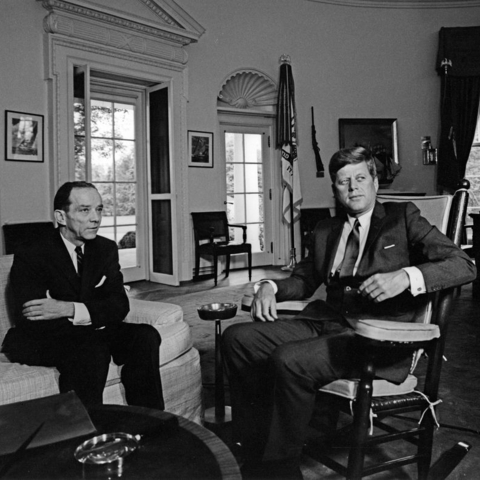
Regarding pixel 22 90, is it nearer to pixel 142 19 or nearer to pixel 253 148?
pixel 142 19

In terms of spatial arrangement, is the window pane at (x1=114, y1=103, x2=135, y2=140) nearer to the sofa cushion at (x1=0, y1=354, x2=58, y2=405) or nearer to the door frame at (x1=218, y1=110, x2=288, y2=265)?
the door frame at (x1=218, y1=110, x2=288, y2=265)

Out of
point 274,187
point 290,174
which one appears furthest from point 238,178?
point 290,174

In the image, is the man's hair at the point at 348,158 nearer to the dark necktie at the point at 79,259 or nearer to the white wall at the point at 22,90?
the dark necktie at the point at 79,259

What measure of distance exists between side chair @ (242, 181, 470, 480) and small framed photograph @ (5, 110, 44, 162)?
13.9 feet

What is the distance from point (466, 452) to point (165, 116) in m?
5.22

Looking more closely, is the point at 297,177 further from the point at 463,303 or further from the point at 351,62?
the point at 463,303

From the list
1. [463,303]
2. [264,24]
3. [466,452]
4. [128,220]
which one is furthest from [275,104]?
[466,452]

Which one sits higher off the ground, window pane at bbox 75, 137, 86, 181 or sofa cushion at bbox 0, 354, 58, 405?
window pane at bbox 75, 137, 86, 181

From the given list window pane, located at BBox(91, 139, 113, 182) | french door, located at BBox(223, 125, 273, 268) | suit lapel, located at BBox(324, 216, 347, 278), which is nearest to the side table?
suit lapel, located at BBox(324, 216, 347, 278)

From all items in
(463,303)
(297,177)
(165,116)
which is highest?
(165,116)

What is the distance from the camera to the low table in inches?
43.9

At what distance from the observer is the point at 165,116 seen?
6266 mm

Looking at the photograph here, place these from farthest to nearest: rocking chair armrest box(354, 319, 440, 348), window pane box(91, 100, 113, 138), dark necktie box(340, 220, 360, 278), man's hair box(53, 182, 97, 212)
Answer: window pane box(91, 100, 113, 138), man's hair box(53, 182, 97, 212), dark necktie box(340, 220, 360, 278), rocking chair armrest box(354, 319, 440, 348)

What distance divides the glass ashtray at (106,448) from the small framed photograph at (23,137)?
14.4ft
